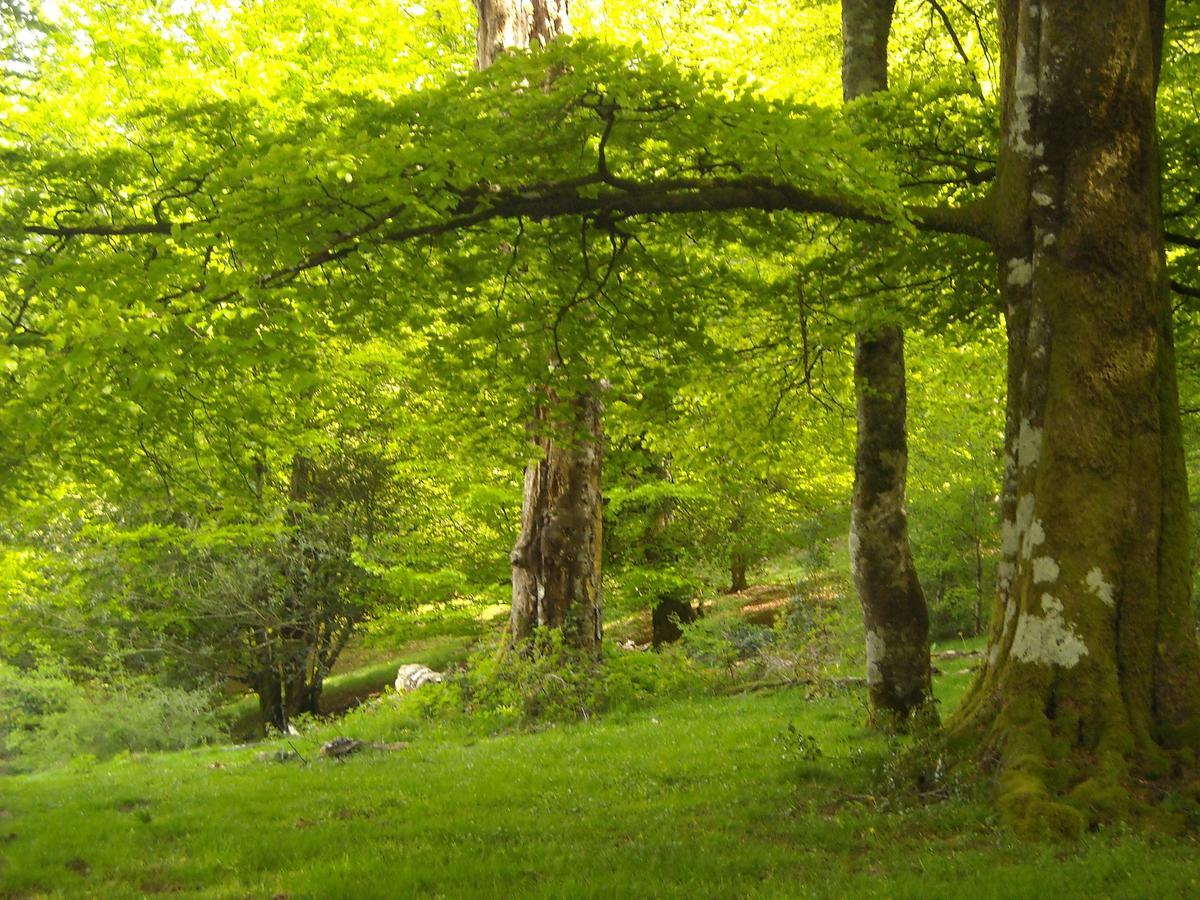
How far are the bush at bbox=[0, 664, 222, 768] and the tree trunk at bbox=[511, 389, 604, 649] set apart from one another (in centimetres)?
938

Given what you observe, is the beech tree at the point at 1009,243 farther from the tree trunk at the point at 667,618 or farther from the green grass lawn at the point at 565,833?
the tree trunk at the point at 667,618

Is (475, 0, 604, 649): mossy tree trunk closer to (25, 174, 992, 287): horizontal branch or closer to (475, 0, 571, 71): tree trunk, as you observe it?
(475, 0, 571, 71): tree trunk

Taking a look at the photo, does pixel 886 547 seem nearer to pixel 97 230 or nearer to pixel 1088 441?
pixel 1088 441

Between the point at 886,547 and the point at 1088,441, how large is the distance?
3.32m

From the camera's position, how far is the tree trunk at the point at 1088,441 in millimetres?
6797

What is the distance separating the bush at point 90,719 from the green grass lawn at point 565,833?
26.4 ft

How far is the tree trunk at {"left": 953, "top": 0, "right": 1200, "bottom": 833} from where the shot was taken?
6797 millimetres

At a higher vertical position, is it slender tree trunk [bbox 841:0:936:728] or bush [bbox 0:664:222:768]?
slender tree trunk [bbox 841:0:936:728]

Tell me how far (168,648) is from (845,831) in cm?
2053

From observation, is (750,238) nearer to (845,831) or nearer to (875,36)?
(875,36)

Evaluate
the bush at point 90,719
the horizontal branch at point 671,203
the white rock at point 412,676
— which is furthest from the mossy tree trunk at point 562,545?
the white rock at point 412,676

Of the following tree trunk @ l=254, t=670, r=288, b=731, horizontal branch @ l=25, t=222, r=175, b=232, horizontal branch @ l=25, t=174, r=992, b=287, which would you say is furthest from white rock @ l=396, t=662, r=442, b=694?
horizontal branch @ l=25, t=174, r=992, b=287

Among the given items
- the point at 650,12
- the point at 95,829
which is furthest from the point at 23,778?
the point at 650,12

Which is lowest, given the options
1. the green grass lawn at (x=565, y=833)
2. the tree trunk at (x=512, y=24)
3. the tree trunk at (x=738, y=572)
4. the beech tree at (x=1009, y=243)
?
the green grass lawn at (x=565, y=833)
